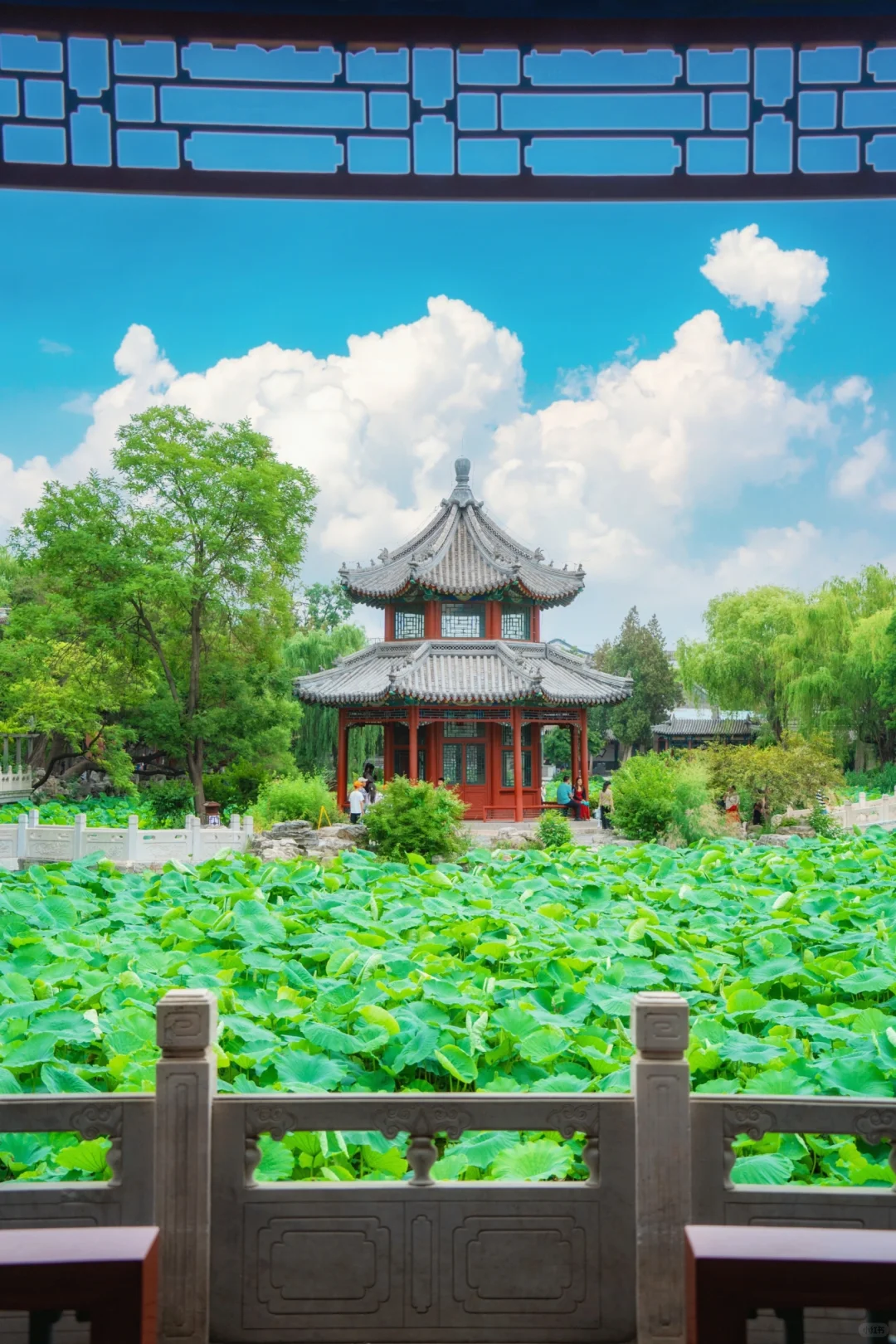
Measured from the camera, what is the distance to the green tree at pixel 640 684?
37812mm

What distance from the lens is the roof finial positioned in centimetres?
2102

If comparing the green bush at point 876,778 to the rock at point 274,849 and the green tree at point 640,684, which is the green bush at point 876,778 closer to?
the green tree at point 640,684

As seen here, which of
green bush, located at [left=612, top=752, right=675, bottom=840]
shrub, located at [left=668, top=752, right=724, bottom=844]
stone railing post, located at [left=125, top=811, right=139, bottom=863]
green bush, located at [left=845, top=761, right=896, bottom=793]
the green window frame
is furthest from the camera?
green bush, located at [left=845, top=761, right=896, bottom=793]

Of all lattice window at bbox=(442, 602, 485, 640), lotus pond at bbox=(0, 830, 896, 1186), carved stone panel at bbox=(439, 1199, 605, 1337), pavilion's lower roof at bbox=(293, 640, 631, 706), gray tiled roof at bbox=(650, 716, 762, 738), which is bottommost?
carved stone panel at bbox=(439, 1199, 605, 1337)

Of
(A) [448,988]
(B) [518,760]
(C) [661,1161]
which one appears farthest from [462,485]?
(C) [661,1161]

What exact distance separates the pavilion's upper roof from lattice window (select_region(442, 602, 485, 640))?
32 cm

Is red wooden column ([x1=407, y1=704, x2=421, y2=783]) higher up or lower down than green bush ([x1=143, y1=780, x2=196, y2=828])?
higher up

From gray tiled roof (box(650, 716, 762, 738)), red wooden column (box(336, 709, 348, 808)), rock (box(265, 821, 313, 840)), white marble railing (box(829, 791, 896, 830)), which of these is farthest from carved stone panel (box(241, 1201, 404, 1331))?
gray tiled roof (box(650, 716, 762, 738))

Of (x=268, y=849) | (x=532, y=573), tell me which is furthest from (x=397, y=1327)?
(x=532, y=573)

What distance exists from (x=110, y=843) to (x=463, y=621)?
8388mm

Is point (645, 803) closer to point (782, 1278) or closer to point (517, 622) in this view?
point (517, 622)

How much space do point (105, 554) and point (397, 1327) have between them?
59.7ft

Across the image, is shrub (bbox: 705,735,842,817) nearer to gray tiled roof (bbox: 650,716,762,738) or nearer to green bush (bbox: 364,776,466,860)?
green bush (bbox: 364,776,466,860)

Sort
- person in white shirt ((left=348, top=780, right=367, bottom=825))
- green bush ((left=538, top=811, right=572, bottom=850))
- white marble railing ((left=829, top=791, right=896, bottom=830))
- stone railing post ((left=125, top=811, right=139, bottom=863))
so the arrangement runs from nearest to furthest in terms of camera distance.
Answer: stone railing post ((left=125, top=811, right=139, bottom=863)), green bush ((left=538, top=811, right=572, bottom=850)), white marble railing ((left=829, top=791, right=896, bottom=830)), person in white shirt ((left=348, top=780, right=367, bottom=825))
